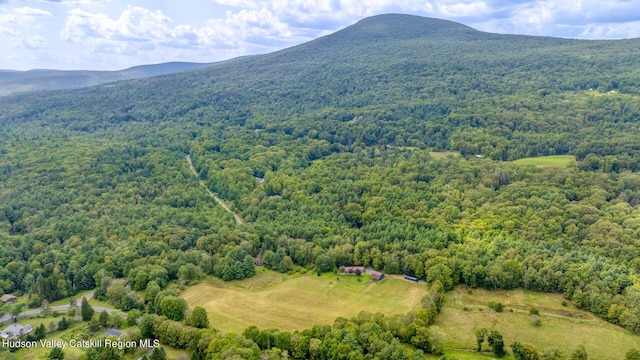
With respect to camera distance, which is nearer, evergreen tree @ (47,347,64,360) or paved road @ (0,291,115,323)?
evergreen tree @ (47,347,64,360)

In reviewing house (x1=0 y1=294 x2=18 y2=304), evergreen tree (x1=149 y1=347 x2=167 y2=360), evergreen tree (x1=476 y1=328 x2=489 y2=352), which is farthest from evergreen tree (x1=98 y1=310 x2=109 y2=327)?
evergreen tree (x1=476 y1=328 x2=489 y2=352)

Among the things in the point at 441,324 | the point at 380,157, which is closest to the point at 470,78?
the point at 380,157

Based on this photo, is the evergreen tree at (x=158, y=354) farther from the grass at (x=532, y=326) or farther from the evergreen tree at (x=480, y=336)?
the evergreen tree at (x=480, y=336)

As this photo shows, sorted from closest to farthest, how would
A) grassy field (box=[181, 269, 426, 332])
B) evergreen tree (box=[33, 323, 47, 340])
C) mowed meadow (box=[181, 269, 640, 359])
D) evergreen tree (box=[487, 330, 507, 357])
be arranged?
evergreen tree (box=[487, 330, 507, 357])
evergreen tree (box=[33, 323, 47, 340])
mowed meadow (box=[181, 269, 640, 359])
grassy field (box=[181, 269, 426, 332])

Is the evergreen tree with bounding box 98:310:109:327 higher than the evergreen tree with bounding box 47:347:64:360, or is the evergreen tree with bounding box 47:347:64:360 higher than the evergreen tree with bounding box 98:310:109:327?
the evergreen tree with bounding box 47:347:64:360

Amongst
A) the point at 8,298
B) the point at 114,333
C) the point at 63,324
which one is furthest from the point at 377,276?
the point at 8,298

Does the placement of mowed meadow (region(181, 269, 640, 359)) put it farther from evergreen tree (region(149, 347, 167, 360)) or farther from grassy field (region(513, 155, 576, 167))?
grassy field (region(513, 155, 576, 167))

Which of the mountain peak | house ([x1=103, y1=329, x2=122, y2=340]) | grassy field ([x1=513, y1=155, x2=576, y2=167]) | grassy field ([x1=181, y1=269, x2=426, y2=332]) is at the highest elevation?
the mountain peak
